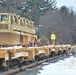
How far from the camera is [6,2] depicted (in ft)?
193

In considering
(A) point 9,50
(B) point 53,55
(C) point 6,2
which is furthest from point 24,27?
(C) point 6,2

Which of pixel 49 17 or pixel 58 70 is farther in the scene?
pixel 49 17

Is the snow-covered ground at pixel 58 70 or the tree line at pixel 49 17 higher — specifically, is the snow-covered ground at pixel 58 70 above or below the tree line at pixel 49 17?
below

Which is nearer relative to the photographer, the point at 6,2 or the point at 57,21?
the point at 6,2

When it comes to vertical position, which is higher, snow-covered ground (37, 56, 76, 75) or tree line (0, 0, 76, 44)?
tree line (0, 0, 76, 44)

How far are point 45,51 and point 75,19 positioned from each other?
68315 millimetres

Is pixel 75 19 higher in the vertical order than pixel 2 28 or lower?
higher

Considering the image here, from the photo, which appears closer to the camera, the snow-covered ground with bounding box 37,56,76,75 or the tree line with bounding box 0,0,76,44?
the snow-covered ground with bounding box 37,56,76,75

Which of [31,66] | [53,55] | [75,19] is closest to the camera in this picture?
[31,66]

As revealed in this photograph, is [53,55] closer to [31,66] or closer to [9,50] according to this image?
[31,66]

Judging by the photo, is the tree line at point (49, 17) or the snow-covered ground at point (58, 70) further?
the tree line at point (49, 17)

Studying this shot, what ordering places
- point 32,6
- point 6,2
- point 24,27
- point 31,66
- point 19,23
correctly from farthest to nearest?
point 32,6 < point 6,2 < point 24,27 < point 19,23 < point 31,66

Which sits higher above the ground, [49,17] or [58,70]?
[49,17]

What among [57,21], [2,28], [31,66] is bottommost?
[31,66]
